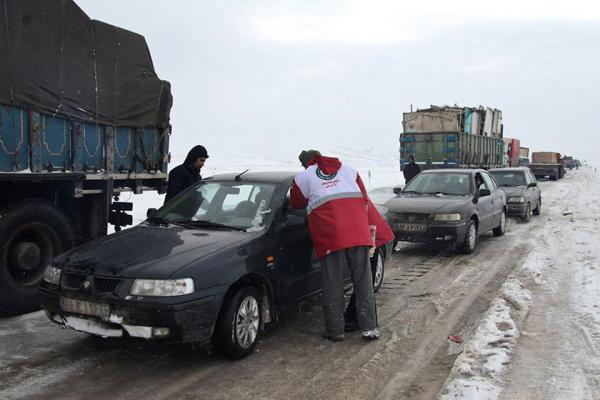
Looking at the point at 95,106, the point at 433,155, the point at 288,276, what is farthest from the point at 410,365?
the point at 433,155

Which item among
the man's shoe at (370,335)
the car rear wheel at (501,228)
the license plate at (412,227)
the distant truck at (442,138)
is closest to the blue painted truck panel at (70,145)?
the man's shoe at (370,335)

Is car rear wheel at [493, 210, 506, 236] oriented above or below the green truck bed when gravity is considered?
below

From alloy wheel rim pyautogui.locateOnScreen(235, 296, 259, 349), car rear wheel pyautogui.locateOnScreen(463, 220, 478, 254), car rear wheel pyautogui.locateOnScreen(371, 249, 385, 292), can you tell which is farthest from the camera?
car rear wheel pyautogui.locateOnScreen(463, 220, 478, 254)

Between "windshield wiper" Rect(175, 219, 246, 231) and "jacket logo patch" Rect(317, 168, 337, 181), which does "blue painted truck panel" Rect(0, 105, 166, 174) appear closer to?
"windshield wiper" Rect(175, 219, 246, 231)

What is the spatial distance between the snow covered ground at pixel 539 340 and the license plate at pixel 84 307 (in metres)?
2.48

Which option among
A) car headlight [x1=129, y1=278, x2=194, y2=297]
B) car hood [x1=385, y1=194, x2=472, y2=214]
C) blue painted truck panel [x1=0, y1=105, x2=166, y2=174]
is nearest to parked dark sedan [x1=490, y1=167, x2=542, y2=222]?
car hood [x1=385, y1=194, x2=472, y2=214]

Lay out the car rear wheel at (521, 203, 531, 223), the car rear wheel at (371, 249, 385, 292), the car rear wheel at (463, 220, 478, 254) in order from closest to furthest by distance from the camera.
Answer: the car rear wheel at (371, 249, 385, 292) → the car rear wheel at (463, 220, 478, 254) → the car rear wheel at (521, 203, 531, 223)

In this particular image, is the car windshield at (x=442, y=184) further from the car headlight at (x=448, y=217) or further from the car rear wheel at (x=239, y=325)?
the car rear wheel at (x=239, y=325)

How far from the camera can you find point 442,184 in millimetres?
10555

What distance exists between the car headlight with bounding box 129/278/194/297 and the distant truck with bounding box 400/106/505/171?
663 inches

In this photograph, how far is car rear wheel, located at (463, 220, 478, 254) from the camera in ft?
30.8

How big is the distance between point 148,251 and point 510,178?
13060 mm

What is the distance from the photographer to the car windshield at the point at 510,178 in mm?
15180

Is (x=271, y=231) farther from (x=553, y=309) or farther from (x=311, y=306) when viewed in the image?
(x=553, y=309)
